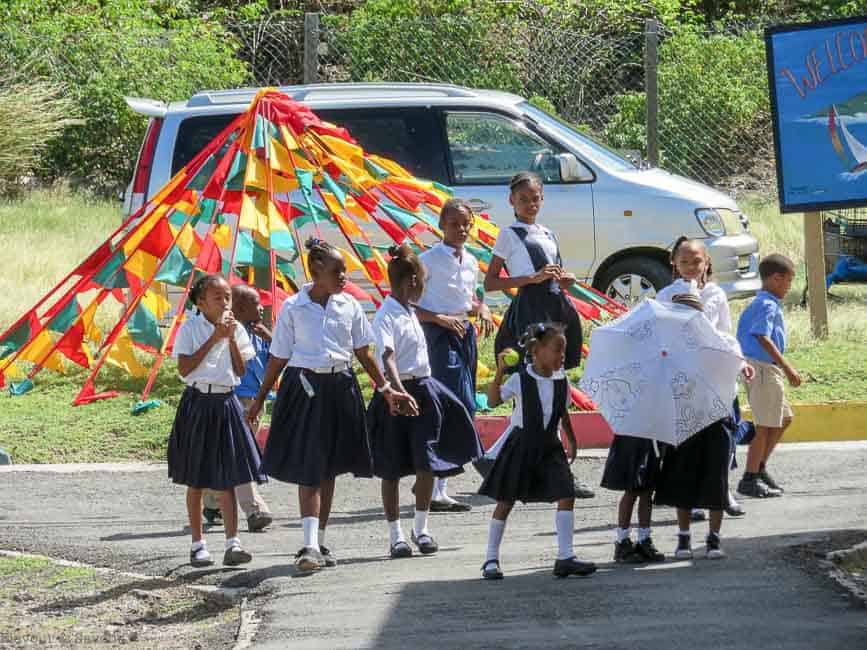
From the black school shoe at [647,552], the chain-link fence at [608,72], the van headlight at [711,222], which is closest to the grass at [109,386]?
the van headlight at [711,222]

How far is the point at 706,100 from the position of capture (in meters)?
17.7

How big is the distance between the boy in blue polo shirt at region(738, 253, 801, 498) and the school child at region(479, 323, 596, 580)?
6.20 feet

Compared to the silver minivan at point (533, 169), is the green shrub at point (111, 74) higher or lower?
higher

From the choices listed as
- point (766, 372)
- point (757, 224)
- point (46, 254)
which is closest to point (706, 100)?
point (757, 224)

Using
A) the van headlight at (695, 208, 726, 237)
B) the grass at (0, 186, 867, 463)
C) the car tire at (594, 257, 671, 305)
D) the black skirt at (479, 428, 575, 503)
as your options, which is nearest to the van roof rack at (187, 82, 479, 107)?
the car tire at (594, 257, 671, 305)

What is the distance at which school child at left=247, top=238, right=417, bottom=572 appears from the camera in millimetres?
7484

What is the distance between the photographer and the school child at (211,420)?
754 cm

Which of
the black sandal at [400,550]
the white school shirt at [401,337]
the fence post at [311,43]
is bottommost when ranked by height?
the black sandal at [400,550]

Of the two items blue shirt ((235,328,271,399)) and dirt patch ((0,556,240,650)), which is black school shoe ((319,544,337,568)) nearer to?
dirt patch ((0,556,240,650))

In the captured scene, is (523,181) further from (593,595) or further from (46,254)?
(46,254)

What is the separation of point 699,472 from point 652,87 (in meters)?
9.65

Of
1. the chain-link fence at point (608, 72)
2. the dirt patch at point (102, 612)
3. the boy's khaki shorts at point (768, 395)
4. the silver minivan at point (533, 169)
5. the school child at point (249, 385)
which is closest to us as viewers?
the dirt patch at point (102, 612)

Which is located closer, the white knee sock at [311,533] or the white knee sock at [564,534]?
the white knee sock at [564,534]

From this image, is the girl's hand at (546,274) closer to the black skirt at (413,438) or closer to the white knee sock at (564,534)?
the black skirt at (413,438)
